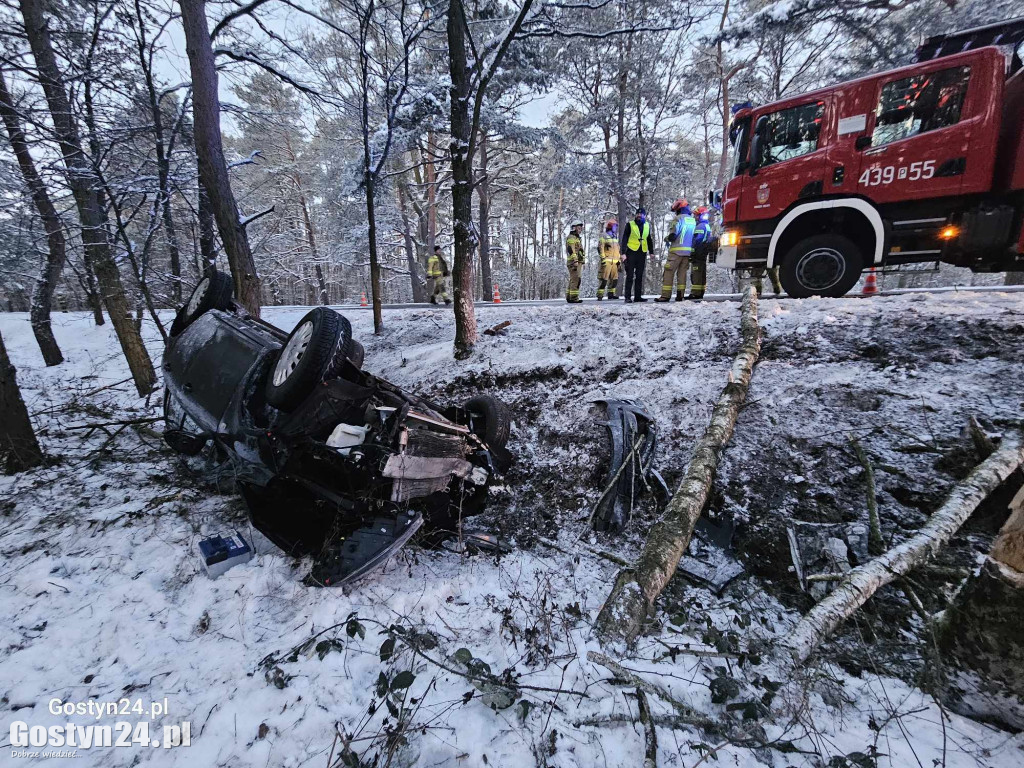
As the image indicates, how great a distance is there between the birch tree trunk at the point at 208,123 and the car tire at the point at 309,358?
15.7 feet

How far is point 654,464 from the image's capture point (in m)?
3.77

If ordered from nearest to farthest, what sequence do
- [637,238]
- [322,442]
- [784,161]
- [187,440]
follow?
[322,442], [187,440], [784,161], [637,238]

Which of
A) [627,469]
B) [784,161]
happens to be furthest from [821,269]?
[627,469]

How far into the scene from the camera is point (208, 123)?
19.4 feet

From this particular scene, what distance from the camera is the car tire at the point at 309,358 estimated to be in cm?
244

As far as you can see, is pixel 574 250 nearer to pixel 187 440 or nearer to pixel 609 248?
pixel 609 248

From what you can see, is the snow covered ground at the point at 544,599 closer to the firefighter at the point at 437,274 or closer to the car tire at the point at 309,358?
the car tire at the point at 309,358

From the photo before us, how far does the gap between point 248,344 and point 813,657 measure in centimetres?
406

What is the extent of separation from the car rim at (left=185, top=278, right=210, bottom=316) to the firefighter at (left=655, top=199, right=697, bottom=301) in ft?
21.4

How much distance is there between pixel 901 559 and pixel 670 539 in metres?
1.16

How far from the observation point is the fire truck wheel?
17.3 feet

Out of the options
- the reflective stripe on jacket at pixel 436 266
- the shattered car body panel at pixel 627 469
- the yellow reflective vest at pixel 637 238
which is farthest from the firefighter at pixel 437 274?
the shattered car body panel at pixel 627 469

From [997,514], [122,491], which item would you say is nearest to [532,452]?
[997,514]

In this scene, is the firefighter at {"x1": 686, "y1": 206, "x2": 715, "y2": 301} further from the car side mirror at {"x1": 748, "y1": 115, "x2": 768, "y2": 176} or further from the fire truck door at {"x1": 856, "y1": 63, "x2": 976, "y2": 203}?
the fire truck door at {"x1": 856, "y1": 63, "x2": 976, "y2": 203}
